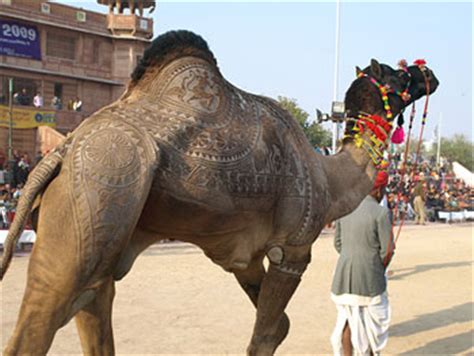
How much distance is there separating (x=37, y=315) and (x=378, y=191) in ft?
13.6

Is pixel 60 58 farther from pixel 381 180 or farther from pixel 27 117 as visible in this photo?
pixel 381 180

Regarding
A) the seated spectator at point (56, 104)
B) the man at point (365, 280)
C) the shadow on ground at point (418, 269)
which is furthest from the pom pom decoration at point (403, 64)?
the seated spectator at point (56, 104)

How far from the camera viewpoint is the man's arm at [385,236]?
18.5ft

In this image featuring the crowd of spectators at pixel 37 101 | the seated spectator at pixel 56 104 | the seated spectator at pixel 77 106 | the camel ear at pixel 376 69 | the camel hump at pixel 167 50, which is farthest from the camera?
the seated spectator at pixel 77 106

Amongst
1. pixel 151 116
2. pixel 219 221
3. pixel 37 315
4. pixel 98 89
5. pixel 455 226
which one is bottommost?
pixel 455 226

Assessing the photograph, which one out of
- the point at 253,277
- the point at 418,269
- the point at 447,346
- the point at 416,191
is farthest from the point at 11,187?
the point at 253,277

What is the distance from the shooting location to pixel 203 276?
10.9 m

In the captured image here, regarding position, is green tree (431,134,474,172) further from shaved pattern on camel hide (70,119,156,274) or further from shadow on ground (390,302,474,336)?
shaved pattern on camel hide (70,119,156,274)

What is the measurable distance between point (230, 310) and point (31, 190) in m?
5.93

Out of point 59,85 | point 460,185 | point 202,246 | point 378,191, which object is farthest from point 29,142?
point 202,246

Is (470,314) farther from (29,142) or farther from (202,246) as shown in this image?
(29,142)

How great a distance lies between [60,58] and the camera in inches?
1323

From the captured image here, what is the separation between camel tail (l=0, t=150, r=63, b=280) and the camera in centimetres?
246

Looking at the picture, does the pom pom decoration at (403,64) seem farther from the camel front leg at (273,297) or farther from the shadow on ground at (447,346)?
the shadow on ground at (447,346)
